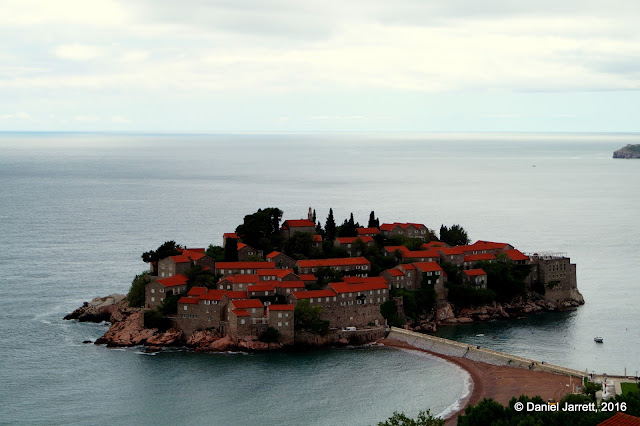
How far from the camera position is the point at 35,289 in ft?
303

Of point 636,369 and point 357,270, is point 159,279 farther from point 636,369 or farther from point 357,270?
point 636,369

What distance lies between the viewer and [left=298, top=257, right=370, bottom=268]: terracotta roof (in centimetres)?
8362

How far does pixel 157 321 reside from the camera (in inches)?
3014

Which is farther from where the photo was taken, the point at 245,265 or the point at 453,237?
the point at 453,237

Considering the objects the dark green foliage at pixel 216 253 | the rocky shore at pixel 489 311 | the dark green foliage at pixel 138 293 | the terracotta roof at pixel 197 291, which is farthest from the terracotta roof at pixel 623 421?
the dark green foliage at pixel 216 253

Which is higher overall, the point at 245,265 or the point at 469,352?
the point at 245,265

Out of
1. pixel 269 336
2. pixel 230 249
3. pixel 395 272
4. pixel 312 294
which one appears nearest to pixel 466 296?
pixel 395 272

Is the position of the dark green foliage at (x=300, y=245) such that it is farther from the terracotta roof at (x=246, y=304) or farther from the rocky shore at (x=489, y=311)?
the rocky shore at (x=489, y=311)

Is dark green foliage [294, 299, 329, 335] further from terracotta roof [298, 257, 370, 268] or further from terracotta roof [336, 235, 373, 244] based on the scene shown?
terracotta roof [336, 235, 373, 244]

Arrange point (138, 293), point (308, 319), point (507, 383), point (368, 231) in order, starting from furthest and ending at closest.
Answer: point (368, 231), point (138, 293), point (308, 319), point (507, 383)

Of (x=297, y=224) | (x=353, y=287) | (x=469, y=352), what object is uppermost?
(x=297, y=224)

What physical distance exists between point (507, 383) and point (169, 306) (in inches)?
1209

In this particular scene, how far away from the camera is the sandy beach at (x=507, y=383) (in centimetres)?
6162

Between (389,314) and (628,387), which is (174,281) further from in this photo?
(628,387)
